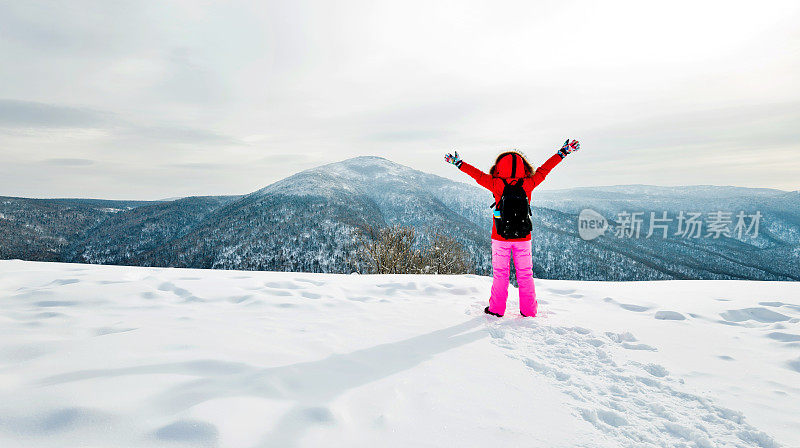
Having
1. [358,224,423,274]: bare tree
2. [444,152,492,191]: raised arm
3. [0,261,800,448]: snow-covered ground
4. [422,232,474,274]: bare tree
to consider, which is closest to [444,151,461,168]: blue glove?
[444,152,492,191]: raised arm

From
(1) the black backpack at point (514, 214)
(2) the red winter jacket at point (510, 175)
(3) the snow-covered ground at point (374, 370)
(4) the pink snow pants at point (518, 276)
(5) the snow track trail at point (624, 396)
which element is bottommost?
(5) the snow track trail at point (624, 396)

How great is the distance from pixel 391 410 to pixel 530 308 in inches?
114

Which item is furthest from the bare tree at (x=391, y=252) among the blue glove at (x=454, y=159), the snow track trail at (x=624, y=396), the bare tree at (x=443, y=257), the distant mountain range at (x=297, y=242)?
the distant mountain range at (x=297, y=242)

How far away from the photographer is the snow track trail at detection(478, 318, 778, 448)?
209cm

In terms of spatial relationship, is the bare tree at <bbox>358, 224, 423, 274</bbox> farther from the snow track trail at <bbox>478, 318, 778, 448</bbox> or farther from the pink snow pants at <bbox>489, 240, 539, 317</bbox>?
the snow track trail at <bbox>478, 318, 778, 448</bbox>

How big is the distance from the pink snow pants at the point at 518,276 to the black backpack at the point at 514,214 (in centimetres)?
16

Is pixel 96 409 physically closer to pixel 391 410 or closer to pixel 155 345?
pixel 155 345

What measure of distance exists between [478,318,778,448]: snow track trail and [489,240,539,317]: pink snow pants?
732mm

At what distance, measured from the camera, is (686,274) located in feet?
471

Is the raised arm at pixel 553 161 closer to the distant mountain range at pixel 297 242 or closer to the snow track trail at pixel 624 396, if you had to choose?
the snow track trail at pixel 624 396

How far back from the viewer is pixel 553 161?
489cm

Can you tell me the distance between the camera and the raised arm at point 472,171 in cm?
492

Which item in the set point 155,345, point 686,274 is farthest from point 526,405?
point 686,274

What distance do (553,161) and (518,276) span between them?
5.66 feet
